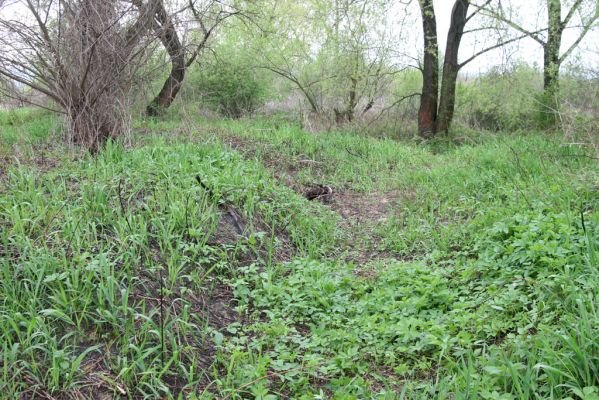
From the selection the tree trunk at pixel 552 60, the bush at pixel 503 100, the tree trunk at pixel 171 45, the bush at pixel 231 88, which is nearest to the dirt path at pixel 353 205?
the tree trunk at pixel 171 45

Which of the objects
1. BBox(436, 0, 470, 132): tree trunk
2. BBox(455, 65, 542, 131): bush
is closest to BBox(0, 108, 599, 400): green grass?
BBox(455, 65, 542, 131): bush

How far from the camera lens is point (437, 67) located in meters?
12.1

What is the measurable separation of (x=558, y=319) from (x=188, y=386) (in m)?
2.20

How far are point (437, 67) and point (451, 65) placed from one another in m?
0.53

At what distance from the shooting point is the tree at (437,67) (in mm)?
11227

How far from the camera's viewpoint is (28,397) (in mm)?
2439

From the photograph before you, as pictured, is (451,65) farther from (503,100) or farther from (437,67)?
(503,100)

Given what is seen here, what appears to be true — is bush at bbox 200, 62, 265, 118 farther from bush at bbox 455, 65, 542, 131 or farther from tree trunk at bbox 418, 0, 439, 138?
A: bush at bbox 455, 65, 542, 131

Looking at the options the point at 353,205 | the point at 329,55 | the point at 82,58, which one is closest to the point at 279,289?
the point at 353,205

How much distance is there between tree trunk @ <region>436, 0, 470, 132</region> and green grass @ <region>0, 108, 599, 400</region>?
20.6 feet

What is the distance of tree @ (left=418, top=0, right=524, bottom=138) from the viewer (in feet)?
36.8

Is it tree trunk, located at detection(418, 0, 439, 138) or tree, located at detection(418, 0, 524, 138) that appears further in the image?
tree trunk, located at detection(418, 0, 439, 138)

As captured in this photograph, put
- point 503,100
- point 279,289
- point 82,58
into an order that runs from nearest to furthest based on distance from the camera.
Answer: point 279,289, point 82,58, point 503,100

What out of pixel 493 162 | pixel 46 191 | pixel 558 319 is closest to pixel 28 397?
pixel 46 191
